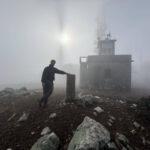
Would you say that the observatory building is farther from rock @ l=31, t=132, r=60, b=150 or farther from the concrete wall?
rock @ l=31, t=132, r=60, b=150

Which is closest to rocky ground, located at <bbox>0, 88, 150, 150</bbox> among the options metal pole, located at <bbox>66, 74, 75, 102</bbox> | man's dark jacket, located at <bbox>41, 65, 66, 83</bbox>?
metal pole, located at <bbox>66, 74, 75, 102</bbox>

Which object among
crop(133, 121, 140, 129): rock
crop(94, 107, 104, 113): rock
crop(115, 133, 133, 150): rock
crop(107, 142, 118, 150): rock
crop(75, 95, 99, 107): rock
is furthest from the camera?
crop(75, 95, 99, 107): rock

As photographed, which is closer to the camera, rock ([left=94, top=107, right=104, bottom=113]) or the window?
rock ([left=94, top=107, right=104, bottom=113])

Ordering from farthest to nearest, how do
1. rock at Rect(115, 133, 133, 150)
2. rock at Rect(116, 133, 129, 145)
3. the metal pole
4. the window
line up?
the window < the metal pole < rock at Rect(116, 133, 129, 145) < rock at Rect(115, 133, 133, 150)

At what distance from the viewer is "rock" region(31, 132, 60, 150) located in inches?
290

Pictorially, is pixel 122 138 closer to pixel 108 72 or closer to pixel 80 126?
pixel 80 126

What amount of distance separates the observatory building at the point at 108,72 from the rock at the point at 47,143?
2436 cm

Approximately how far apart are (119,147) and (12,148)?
415cm

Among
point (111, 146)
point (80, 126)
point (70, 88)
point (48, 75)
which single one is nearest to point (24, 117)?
point (48, 75)

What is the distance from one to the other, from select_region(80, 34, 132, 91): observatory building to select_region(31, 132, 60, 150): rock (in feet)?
79.9

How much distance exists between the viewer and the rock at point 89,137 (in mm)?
6925

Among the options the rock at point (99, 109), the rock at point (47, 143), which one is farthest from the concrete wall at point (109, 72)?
the rock at point (47, 143)

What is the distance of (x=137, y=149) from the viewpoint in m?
8.02

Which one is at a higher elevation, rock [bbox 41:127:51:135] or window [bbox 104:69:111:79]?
window [bbox 104:69:111:79]
